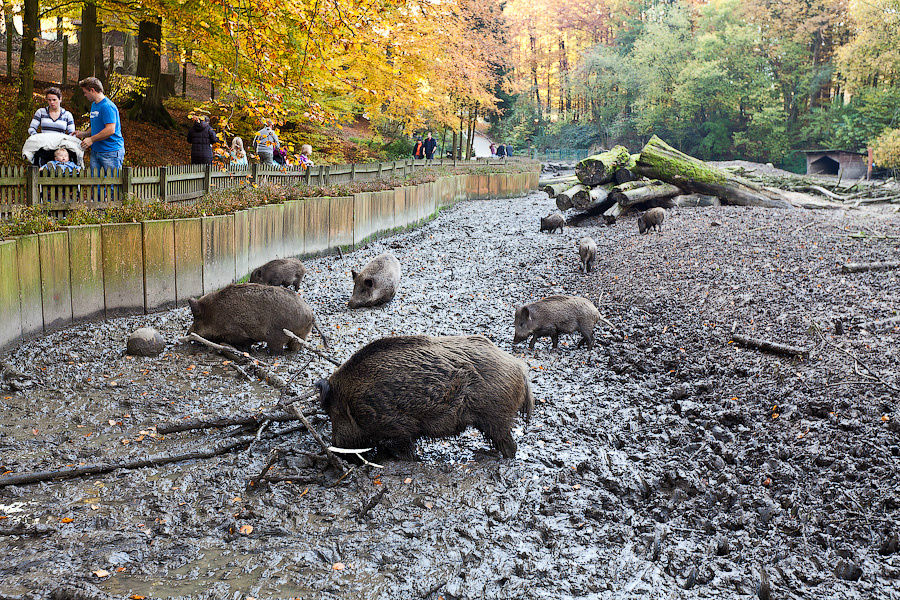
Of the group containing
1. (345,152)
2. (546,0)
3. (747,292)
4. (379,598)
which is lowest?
(379,598)

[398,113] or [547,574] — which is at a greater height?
[398,113]

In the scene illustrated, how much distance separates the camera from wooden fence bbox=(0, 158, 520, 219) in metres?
8.14

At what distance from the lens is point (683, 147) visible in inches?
1944

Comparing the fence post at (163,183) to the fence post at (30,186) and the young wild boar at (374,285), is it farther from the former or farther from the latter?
the young wild boar at (374,285)

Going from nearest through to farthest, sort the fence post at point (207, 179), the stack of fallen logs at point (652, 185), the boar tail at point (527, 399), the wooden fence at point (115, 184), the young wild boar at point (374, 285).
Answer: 1. the boar tail at point (527, 399)
2. the wooden fence at point (115, 184)
3. the young wild boar at point (374, 285)
4. the fence post at point (207, 179)
5. the stack of fallen logs at point (652, 185)

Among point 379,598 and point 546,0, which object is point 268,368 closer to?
point 379,598

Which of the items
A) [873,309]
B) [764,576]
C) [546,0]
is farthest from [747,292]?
[546,0]

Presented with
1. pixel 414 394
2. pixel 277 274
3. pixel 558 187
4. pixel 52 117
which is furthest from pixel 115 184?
pixel 558 187

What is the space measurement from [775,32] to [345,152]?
29.0 meters

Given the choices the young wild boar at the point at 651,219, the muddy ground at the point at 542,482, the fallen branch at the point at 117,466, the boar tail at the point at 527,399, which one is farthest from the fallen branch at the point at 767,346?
the young wild boar at the point at 651,219

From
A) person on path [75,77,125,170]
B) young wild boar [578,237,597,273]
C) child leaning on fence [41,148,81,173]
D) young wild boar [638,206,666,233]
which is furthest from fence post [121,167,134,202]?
young wild boar [638,206,666,233]

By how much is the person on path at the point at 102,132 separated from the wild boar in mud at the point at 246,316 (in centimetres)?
355

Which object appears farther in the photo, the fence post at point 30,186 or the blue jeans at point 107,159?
the blue jeans at point 107,159

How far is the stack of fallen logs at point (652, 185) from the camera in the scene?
814 inches
